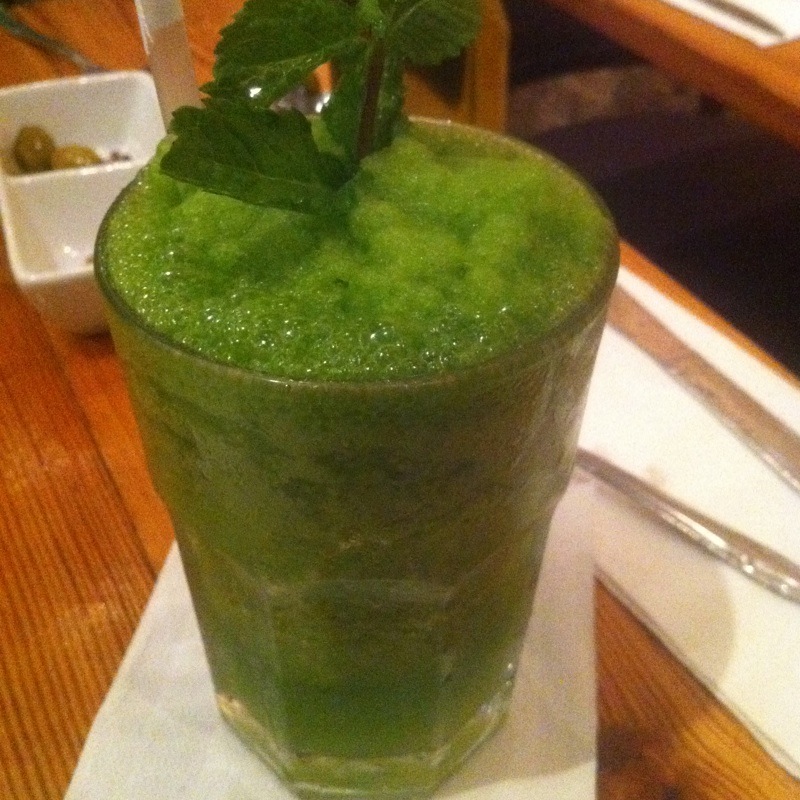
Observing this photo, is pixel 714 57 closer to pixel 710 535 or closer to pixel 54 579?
pixel 710 535

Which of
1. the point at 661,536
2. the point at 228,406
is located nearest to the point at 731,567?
the point at 661,536

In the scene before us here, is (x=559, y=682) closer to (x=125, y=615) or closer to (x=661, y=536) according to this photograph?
(x=661, y=536)

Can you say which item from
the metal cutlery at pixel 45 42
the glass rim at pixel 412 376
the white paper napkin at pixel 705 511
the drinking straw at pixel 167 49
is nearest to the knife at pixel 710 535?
the white paper napkin at pixel 705 511

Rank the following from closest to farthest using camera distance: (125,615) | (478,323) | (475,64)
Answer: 1. (478,323)
2. (125,615)
3. (475,64)

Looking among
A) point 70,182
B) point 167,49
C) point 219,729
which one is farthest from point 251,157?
point 70,182

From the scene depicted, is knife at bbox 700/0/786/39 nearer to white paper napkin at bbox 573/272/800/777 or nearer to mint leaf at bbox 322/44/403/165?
white paper napkin at bbox 573/272/800/777

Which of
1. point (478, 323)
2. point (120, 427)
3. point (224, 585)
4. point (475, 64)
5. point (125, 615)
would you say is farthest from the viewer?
point (475, 64)

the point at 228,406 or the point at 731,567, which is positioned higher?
the point at 228,406
